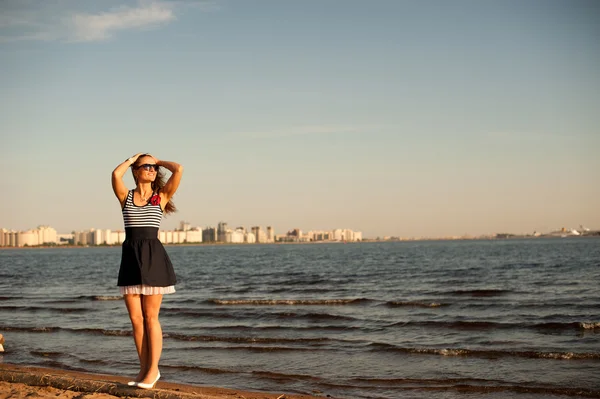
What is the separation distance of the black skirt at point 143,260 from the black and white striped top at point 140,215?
4cm

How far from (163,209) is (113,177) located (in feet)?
1.77

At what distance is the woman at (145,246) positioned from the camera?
559cm

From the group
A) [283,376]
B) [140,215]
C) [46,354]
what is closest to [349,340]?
[283,376]

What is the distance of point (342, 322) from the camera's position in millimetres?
15688

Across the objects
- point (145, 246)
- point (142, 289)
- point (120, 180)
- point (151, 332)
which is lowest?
point (151, 332)

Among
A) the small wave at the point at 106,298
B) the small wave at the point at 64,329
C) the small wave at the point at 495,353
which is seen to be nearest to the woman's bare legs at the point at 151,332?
the small wave at the point at 495,353

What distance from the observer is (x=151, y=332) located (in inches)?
229

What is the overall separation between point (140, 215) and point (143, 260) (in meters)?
0.40

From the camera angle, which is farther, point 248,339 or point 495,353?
point 248,339

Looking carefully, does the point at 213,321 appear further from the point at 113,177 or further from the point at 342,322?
the point at 113,177

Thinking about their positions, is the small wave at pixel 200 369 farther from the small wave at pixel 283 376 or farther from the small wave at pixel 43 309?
the small wave at pixel 43 309

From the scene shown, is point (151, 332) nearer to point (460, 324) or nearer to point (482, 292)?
point (460, 324)

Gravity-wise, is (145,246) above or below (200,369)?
above

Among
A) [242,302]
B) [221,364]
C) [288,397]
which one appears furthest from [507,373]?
[242,302]
